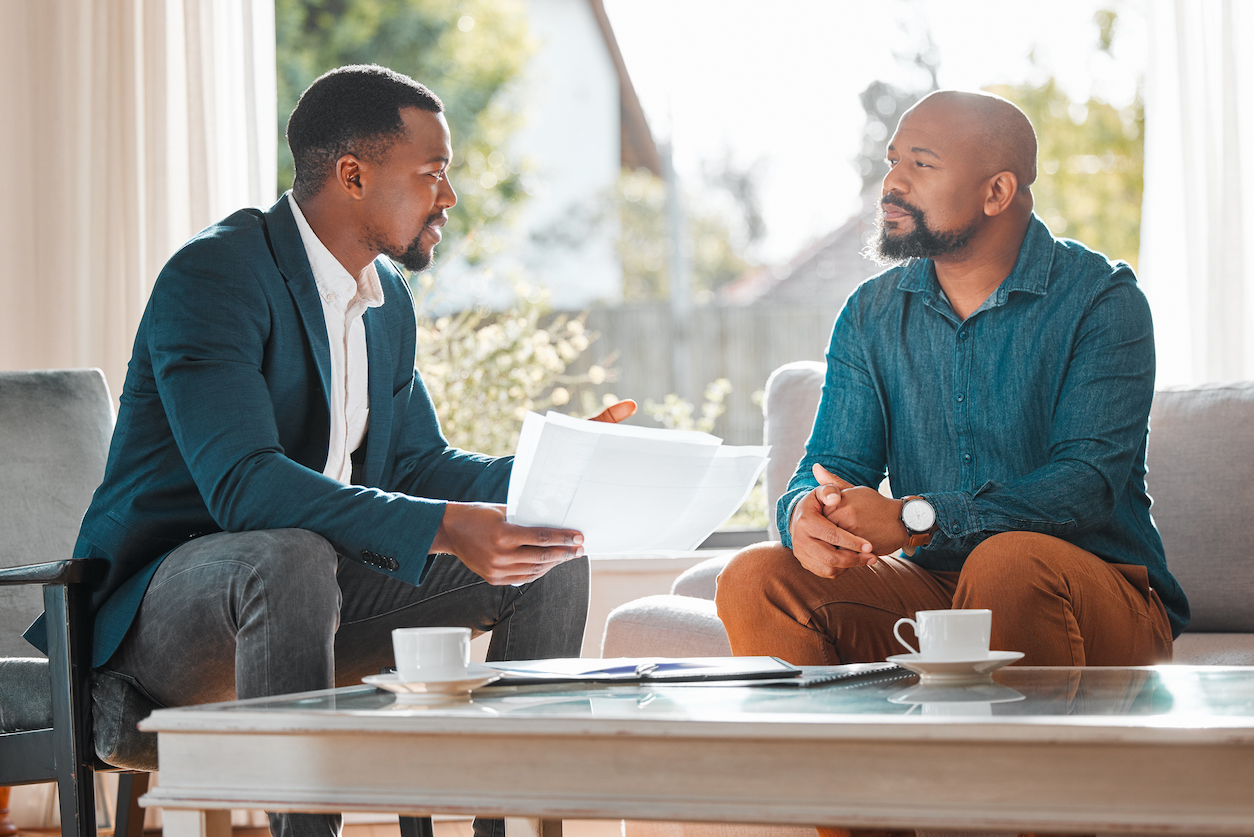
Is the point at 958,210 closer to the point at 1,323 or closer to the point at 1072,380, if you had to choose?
the point at 1072,380

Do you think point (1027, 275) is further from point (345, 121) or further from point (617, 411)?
point (345, 121)

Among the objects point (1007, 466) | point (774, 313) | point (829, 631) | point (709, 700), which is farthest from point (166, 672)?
point (774, 313)

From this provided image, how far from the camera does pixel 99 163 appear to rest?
2602 millimetres

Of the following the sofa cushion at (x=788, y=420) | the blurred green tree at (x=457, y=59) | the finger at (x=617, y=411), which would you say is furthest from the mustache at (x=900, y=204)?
the blurred green tree at (x=457, y=59)

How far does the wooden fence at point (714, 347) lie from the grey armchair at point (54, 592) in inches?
123

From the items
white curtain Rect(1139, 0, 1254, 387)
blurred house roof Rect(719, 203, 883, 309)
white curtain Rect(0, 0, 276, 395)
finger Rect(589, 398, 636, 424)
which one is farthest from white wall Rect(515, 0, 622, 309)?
finger Rect(589, 398, 636, 424)

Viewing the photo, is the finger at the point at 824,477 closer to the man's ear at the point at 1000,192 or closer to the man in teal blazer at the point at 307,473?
the man in teal blazer at the point at 307,473

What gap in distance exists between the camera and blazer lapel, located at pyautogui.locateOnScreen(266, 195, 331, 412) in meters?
1.56

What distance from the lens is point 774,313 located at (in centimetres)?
506

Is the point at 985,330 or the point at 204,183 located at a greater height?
the point at 204,183

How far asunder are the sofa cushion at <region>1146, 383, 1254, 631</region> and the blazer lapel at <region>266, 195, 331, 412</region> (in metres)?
1.46

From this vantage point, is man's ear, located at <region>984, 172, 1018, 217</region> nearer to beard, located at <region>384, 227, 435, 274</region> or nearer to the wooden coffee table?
beard, located at <region>384, 227, 435, 274</region>

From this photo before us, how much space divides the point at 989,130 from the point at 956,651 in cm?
105

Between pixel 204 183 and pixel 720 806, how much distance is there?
2.23 metres
